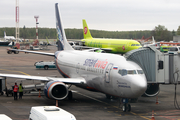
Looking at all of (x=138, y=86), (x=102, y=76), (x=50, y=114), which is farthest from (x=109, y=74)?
(x=50, y=114)

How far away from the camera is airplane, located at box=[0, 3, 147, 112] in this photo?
72.5 feet

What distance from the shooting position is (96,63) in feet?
89.3

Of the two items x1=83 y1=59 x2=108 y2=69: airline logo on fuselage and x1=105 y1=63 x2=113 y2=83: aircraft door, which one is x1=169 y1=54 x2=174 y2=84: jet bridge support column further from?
x1=83 y1=59 x2=108 y2=69: airline logo on fuselage

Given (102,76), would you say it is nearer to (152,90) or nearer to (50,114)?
(152,90)

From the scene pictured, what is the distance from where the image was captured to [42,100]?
29375 mm

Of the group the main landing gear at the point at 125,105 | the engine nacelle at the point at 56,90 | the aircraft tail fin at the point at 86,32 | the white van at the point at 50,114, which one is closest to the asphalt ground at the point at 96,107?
the main landing gear at the point at 125,105

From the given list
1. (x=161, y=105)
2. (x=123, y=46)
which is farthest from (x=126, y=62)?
(x=123, y=46)

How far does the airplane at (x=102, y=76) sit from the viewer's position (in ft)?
72.5

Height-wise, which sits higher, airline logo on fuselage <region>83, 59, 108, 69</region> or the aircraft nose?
airline logo on fuselage <region>83, 59, 108, 69</region>

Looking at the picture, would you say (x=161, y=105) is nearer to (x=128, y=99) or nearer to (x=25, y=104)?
(x=128, y=99)

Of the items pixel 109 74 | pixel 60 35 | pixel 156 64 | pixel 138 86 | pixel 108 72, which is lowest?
pixel 138 86

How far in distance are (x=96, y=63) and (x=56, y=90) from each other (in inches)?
169

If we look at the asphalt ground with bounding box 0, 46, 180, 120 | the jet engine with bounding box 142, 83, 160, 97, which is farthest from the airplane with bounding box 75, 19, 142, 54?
the jet engine with bounding box 142, 83, 160, 97

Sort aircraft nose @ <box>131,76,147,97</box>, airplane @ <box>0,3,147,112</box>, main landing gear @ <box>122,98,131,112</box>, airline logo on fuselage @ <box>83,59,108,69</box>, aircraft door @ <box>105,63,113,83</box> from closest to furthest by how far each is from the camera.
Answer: aircraft nose @ <box>131,76,147,97</box>
airplane @ <box>0,3,147,112</box>
main landing gear @ <box>122,98,131,112</box>
aircraft door @ <box>105,63,113,83</box>
airline logo on fuselage @ <box>83,59,108,69</box>
